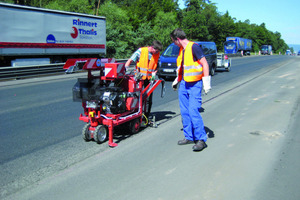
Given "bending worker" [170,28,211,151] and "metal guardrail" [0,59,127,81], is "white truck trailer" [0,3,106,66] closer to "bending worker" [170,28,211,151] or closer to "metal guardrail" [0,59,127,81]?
"metal guardrail" [0,59,127,81]

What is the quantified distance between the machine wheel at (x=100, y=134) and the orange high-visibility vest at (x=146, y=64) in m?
1.34

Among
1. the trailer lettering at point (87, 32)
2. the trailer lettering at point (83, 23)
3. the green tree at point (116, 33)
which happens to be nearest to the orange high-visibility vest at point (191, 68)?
the trailer lettering at point (83, 23)

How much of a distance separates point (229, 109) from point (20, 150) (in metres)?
5.45

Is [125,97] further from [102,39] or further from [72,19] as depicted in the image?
[102,39]

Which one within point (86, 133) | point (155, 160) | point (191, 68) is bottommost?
point (155, 160)

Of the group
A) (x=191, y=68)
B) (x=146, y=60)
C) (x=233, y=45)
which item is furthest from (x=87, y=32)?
(x=233, y=45)

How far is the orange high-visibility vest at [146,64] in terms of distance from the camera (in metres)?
5.86

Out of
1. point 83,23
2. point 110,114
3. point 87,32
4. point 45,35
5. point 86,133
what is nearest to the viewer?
point 110,114

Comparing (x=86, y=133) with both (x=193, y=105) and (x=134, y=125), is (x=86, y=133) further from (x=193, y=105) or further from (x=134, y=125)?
(x=193, y=105)

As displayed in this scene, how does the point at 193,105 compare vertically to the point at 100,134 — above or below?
above

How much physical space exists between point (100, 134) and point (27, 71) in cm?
1214

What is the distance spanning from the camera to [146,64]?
232 inches

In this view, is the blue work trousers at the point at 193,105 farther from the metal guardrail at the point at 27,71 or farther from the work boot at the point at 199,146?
the metal guardrail at the point at 27,71

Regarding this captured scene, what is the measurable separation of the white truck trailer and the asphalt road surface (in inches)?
448
